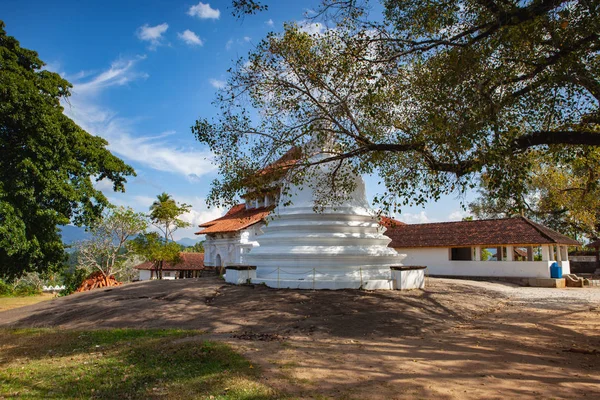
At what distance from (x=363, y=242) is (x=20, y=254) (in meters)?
13.3

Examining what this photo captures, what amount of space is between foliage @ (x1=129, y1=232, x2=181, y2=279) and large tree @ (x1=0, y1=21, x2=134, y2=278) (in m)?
14.0

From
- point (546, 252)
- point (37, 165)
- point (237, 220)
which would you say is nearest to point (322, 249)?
point (37, 165)

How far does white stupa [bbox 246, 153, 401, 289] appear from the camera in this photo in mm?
13000

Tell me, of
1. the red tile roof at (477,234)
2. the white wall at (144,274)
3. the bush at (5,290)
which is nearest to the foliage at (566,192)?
the red tile roof at (477,234)

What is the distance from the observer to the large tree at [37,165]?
14891 mm

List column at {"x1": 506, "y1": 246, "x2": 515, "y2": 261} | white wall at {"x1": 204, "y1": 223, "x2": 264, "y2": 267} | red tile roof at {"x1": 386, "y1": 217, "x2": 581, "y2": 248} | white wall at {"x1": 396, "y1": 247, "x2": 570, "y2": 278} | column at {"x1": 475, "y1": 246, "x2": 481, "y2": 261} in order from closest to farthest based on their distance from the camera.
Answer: white wall at {"x1": 396, "y1": 247, "x2": 570, "y2": 278} → red tile roof at {"x1": 386, "y1": 217, "x2": 581, "y2": 248} → column at {"x1": 506, "y1": 246, "x2": 515, "y2": 261} → column at {"x1": 475, "y1": 246, "x2": 481, "y2": 261} → white wall at {"x1": 204, "y1": 223, "x2": 264, "y2": 267}

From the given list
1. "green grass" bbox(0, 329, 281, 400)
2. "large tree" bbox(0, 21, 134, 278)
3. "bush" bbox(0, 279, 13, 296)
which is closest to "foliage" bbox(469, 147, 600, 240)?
"green grass" bbox(0, 329, 281, 400)

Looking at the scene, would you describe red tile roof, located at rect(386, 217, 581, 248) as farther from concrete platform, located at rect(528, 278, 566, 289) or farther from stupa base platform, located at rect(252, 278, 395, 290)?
stupa base platform, located at rect(252, 278, 395, 290)

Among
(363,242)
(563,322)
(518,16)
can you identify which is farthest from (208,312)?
(518,16)

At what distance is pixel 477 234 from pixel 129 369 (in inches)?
888

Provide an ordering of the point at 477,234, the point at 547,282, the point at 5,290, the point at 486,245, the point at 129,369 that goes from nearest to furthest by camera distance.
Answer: the point at 129,369 → the point at 547,282 → the point at 486,245 → the point at 477,234 → the point at 5,290

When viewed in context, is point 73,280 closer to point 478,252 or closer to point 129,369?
point 129,369

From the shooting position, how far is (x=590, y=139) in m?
7.84

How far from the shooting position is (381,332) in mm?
8648
